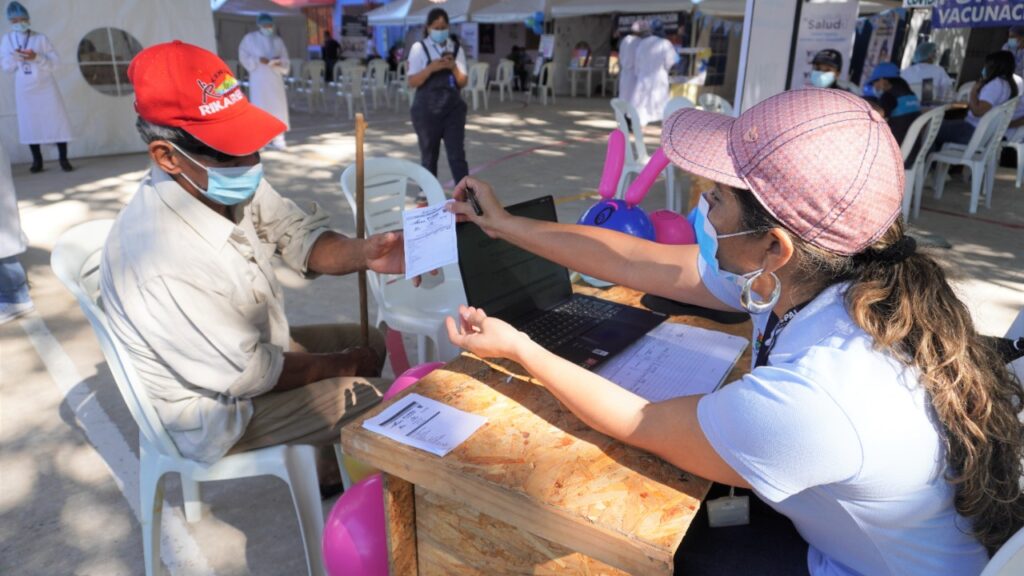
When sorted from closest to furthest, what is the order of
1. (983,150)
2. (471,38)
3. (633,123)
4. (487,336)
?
(487,336) → (633,123) → (983,150) → (471,38)

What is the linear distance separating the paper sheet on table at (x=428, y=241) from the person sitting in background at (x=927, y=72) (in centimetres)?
992

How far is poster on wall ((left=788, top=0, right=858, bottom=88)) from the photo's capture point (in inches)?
213

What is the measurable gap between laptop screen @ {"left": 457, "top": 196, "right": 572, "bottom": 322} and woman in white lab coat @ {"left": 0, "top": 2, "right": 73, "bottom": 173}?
7916mm

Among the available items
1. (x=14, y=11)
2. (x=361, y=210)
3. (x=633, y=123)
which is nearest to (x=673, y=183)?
(x=633, y=123)

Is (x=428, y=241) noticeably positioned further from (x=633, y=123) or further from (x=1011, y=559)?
(x=633, y=123)

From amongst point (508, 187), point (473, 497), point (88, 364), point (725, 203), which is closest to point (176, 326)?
point (473, 497)

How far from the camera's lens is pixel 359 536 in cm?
165

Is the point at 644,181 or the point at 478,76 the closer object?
the point at 644,181

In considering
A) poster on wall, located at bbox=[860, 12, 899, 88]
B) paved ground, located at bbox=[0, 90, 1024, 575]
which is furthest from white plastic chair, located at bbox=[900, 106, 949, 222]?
poster on wall, located at bbox=[860, 12, 899, 88]

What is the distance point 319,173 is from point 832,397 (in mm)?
7712

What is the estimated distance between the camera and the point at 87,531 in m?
2.26

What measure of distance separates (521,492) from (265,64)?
9559 millimetres

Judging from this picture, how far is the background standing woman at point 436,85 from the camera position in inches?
241

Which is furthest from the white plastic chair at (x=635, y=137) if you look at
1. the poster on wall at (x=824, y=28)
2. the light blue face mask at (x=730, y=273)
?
the light blue face mask at (x=730, y=273)
